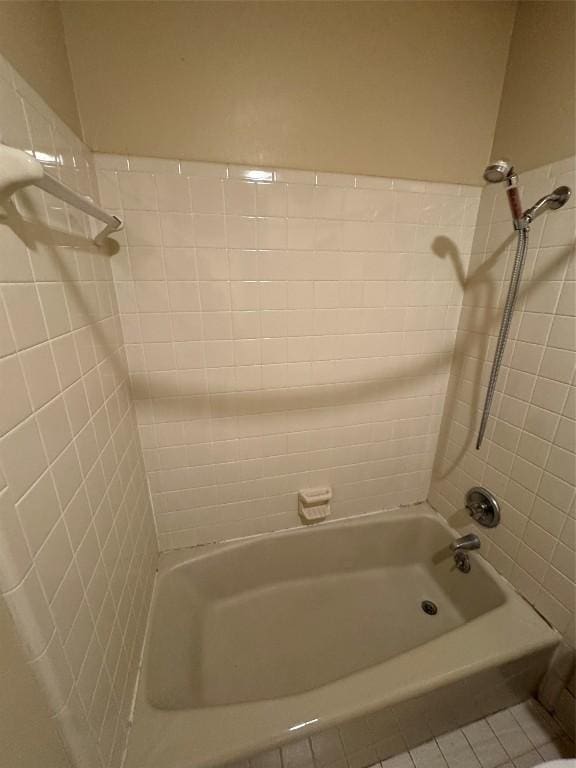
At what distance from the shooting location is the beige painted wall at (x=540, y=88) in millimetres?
792

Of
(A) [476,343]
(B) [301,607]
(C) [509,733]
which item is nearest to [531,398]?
(A) [476,343]

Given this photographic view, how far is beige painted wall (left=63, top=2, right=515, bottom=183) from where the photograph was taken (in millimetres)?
734

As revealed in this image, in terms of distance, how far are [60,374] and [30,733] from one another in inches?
21.0

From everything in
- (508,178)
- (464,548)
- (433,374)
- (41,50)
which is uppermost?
(41,50)

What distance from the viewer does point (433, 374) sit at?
1.23 m

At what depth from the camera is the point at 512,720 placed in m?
0.97

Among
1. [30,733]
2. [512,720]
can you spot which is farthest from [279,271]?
[512,720]

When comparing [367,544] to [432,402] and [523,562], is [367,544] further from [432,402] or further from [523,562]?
[432,402]

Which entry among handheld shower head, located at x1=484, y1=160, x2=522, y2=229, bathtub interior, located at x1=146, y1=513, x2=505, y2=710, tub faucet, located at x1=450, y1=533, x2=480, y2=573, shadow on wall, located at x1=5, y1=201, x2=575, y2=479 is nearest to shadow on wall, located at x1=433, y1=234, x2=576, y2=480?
shadow on wall, located at x1=5, y1=201, x2=575, y2=479

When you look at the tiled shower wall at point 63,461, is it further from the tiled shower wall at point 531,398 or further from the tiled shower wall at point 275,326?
the tiled shower wall at point 531,398

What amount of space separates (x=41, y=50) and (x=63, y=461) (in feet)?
2.61

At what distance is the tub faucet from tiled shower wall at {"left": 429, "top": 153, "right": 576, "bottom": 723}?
0.04 metres

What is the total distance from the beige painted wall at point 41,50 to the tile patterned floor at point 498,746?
1860mm

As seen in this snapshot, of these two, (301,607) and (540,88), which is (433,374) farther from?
(301,607)
